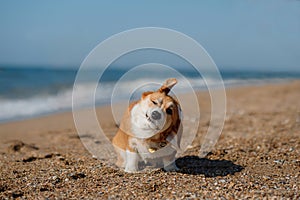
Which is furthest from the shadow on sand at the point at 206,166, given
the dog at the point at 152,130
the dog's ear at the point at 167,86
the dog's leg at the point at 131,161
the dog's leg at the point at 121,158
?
the dog's ear at the point at 167,86

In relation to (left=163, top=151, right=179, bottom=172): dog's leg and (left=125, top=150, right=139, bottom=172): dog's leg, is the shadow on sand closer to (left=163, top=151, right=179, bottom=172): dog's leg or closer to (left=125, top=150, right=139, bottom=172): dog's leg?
(left=163, top=151, right=179, bottom=172): dog's leg

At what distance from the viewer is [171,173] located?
514 centimetres

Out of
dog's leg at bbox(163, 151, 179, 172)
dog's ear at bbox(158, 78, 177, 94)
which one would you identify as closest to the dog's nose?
dog's ear at bbox(158, 78, 177, 94)

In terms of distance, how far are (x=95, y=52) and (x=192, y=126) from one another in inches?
206

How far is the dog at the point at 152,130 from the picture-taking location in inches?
177

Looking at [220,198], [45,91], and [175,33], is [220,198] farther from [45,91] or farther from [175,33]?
[45,91]

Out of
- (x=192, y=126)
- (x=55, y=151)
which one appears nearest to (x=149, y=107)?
(x=55, y=151)

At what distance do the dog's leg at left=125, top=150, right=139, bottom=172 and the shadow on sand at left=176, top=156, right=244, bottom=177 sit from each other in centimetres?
62

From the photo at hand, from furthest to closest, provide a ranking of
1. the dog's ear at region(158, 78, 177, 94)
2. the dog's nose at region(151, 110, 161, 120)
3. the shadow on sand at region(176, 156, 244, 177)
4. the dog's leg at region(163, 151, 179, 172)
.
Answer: the shadow on sand at region(176, 156, 244, 177) < the dog's leg at region(163, 151, 179, 172) < the dog's ear at region(158, 78, 177, 94) < the dog's nose at region(151, 110, 161, 120)

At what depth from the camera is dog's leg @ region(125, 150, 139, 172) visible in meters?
4.88

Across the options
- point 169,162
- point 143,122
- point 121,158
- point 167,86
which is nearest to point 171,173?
point 169,162

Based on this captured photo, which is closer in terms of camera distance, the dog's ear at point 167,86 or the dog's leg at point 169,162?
the dog's ear at point 167,86

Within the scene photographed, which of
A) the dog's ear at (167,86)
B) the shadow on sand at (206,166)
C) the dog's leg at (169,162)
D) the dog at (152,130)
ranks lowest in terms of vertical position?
A: the shadow on sand at (206,166)

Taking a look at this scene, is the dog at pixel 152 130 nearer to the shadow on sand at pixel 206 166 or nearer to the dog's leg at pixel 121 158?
the dog's leg at pixel 121 158
